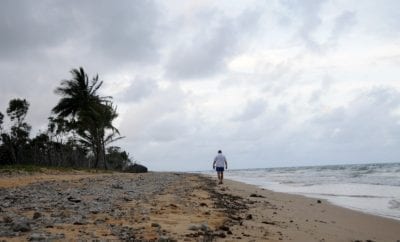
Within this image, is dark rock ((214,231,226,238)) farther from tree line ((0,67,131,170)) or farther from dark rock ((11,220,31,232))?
tree line ((0,67,131,170))

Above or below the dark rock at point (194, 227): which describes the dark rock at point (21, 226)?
above

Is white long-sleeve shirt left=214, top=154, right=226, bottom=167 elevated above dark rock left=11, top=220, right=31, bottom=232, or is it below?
above

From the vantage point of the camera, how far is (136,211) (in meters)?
7.39

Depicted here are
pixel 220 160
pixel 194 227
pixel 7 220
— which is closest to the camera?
pixel 7 220

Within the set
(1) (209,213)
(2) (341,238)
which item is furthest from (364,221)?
(1) (209,213)

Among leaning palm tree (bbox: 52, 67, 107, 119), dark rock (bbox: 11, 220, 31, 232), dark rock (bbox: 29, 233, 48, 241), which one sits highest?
leaning palm tree (bbox: 52, 67, 107, 119)

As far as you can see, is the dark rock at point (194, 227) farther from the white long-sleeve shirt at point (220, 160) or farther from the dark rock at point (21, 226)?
the white long-sleeve shirt at point (220, 160)

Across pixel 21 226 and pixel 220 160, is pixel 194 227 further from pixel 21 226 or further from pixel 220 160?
pixel 220 160

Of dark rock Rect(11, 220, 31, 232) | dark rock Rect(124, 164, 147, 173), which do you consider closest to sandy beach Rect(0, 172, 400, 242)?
dark rock Rect(11, 220, 31, 232)

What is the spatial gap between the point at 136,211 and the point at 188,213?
102 cm

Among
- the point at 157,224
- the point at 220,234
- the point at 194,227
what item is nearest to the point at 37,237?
the point at 157,224

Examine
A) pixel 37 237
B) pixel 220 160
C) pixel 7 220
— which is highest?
pixel 220 160

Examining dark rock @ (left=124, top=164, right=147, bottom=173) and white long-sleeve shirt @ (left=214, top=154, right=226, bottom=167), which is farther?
dark rock @ (left=124, top=164, right=147, bottom=173)

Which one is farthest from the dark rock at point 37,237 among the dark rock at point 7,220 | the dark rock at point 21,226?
the dark rock at point 7,220
